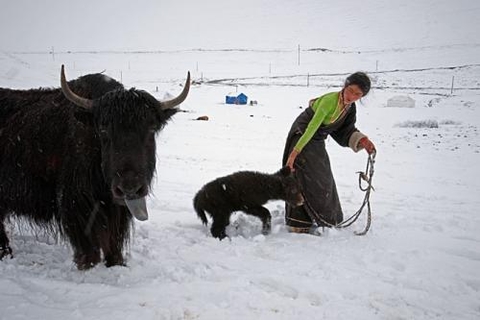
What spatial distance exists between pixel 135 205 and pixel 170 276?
865 mm

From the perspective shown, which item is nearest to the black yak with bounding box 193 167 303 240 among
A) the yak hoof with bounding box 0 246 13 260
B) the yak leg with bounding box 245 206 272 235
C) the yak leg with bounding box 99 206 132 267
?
the yak leg with bounding box 245 206 272 235

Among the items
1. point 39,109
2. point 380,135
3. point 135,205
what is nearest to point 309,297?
point 135,205

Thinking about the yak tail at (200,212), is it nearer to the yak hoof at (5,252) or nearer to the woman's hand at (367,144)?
the yak hoof at (5,252)

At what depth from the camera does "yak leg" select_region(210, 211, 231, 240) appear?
14.6ft

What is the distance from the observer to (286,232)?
15.2ft

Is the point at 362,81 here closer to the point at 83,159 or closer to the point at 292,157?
the point at 292,157

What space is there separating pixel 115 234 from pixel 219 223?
4.72 ft

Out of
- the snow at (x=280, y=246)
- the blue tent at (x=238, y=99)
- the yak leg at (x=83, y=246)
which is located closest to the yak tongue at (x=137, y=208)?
the snow at (x=280, y=246)

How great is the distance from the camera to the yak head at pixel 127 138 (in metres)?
2.69

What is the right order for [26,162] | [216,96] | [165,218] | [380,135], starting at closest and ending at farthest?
1. [26,162]
2. [165,218]
3. [380,135]
4. [216,96]

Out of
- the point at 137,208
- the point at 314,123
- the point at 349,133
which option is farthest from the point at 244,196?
the point at 137,208

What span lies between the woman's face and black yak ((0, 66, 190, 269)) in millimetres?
2121

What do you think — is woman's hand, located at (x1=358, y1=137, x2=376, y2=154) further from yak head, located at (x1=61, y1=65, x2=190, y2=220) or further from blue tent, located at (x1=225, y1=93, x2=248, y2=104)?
blue tent, located at (x1=225, y1=93, x2=248, y2=104)

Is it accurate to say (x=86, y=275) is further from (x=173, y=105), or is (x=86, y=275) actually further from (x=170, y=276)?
(x=173, y=105)
